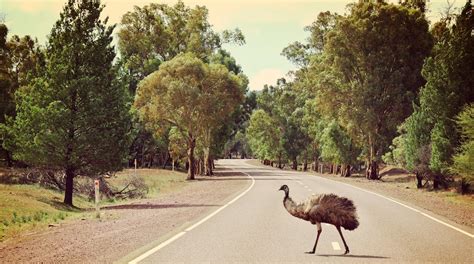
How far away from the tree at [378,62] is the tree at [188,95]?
10.6 m

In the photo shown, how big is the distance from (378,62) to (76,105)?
33322 millimetres

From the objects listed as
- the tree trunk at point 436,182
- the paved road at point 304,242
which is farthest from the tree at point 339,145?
the paved road at point 304,242

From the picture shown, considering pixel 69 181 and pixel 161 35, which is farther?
pixel 161 35

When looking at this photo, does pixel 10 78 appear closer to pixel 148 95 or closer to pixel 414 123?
pixel 148 95

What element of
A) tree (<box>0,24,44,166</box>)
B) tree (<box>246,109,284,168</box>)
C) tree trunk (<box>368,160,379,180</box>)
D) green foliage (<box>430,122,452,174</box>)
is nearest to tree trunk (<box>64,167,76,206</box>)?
green foliage (<box>430,122,452,174</box>)

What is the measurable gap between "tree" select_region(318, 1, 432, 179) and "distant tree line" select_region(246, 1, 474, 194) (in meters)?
0.09

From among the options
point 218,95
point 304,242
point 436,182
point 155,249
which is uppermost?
point 218,95

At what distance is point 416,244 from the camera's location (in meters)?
12.5

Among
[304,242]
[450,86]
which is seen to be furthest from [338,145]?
[304,242]

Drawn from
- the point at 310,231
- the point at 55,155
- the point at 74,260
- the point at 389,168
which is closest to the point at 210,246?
the point at 74,260

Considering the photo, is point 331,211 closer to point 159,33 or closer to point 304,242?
point 304,242

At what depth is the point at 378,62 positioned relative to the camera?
53000 mm

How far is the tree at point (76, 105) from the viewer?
2558 cm

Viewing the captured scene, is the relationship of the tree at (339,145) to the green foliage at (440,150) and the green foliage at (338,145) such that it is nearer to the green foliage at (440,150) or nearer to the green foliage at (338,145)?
the green foliage at (338,145)
